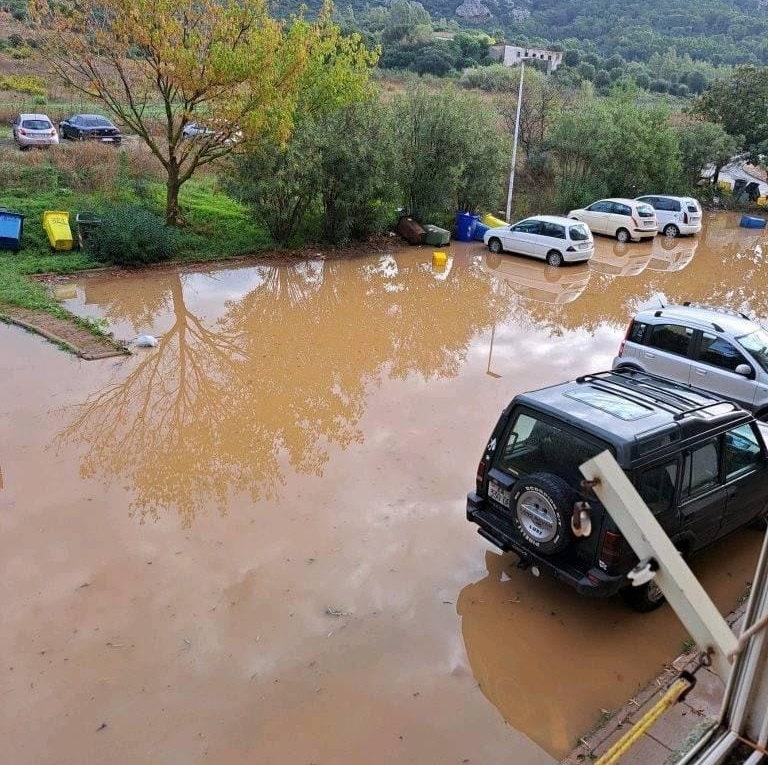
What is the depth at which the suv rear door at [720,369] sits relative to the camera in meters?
9.14

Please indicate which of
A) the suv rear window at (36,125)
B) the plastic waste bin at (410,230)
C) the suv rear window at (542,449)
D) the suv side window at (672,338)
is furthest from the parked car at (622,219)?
the suv rear window at (542,449)

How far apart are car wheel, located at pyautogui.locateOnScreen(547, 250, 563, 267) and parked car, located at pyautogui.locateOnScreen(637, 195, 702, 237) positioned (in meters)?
7.77

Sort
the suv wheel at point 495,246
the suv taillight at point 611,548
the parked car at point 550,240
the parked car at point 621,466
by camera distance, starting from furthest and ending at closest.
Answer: the suv wheel at point 495,246 < the parked car at point 550,240 < the parked car at point 621,466 < the suv taillight at point 611,548

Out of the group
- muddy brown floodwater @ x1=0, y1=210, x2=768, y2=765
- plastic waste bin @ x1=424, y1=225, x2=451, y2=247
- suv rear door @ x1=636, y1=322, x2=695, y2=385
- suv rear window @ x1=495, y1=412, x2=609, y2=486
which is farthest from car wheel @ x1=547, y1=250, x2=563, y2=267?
suv rear window @ x1=495, y1=412, x2=609, y2=486

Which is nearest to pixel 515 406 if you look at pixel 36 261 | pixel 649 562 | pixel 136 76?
pixel 649 562

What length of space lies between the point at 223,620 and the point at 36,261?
1256 centimetres

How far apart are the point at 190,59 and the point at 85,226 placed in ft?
15.6

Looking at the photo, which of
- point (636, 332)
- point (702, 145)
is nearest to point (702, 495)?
point (636, 332)

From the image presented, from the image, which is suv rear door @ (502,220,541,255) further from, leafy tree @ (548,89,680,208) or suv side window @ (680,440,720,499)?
suv side window @ (680,440,720,499)

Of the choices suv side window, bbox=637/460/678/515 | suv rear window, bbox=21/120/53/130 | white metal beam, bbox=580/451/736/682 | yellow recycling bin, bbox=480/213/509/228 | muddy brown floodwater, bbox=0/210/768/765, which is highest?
suv rear window, bbox=21/120/53/130

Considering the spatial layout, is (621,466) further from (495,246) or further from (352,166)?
(495,246)

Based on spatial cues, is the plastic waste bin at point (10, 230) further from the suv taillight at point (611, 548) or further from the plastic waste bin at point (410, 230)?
the suv taillight at point (611, 548)

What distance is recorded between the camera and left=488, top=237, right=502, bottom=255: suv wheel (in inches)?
806

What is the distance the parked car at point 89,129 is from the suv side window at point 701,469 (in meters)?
25.1
